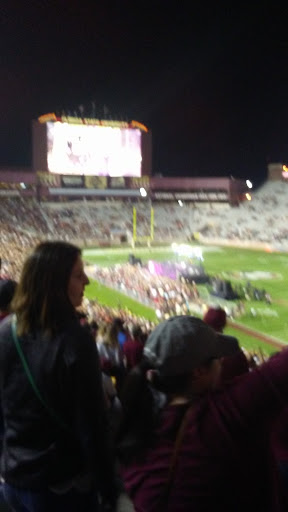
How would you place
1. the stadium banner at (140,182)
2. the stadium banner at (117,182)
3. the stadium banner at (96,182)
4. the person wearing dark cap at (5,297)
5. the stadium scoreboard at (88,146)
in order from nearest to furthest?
the person wearing dark cap at (5,297)
the stadium scoreboard at (88,146)
the stadium banner at (96,182)
the stadium banner at (117,182)
the stadium banner at (140,182)

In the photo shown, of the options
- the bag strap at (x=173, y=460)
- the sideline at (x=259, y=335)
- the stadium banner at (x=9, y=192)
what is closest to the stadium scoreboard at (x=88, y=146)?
the stadium banner at (x=9, y=192)

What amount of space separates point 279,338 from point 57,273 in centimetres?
1219

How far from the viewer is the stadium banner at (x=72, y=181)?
50062 mm

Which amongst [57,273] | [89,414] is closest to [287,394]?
[89,414]

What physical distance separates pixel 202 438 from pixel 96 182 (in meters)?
50.6

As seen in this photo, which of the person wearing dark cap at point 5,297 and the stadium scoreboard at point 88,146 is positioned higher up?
the person wearing dark cap at point 5,297

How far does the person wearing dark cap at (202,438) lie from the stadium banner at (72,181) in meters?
49.6

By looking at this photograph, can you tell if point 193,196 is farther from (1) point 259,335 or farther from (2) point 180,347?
(2) point 180,347

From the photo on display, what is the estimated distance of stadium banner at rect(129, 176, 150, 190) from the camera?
52625 millimetres

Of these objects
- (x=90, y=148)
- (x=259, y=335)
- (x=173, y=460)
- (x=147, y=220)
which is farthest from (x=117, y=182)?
(x=173, y=460)

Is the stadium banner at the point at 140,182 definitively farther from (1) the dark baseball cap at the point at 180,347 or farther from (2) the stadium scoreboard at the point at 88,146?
(1) the dark baseball cap at the point at 180,347

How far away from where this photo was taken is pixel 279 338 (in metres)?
13.4

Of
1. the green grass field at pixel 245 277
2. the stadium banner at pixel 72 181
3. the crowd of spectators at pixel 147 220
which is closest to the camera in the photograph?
the green grass field at pixel 245 277

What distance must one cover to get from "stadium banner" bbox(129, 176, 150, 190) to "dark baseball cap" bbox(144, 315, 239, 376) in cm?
5140
